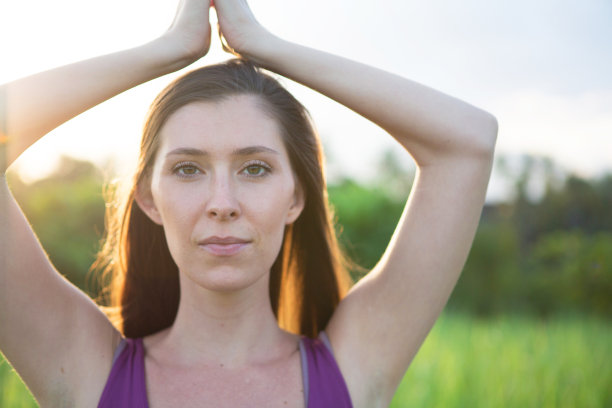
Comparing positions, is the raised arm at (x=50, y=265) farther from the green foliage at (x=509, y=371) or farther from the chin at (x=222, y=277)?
the green foliage at (x=509, y=371)

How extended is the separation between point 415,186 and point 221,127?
0.77 metres

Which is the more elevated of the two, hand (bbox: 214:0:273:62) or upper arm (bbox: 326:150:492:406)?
hand (bbox: 214:0:273:62)

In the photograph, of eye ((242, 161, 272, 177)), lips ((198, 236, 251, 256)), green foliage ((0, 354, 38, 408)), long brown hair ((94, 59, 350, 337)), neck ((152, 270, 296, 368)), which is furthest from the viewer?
green foliage ((0, 354, 38, 408))

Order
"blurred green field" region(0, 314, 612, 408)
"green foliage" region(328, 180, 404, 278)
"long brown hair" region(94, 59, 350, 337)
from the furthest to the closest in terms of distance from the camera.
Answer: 1. "green foliage" region(328, 180, 404, 278)
2. "blurred green field" region(0, 314, 612, 408)
3. "long brown hair" region(94, 59, 350, 337)

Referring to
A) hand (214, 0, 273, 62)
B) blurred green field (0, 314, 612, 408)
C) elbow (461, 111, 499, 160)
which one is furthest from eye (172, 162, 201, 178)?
blurred green field (0, 314, 612, 408)

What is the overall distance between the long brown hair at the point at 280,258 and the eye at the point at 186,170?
27cm

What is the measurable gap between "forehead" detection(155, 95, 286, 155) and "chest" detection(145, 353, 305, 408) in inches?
33.7

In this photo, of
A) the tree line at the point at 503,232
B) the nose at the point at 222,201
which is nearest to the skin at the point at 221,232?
the nose at the point at 222,201

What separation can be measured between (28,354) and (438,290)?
149cm

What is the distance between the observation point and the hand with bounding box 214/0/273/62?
80.2 inches

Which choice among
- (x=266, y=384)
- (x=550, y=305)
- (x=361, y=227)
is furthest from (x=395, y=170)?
(x=266, y=384)

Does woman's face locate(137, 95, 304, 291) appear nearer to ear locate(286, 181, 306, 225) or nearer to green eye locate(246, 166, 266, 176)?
green eye locate(246, 166, 266, 176)

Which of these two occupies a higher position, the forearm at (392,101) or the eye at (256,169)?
the forearm at (392,101)

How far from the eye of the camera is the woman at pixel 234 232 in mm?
1877
